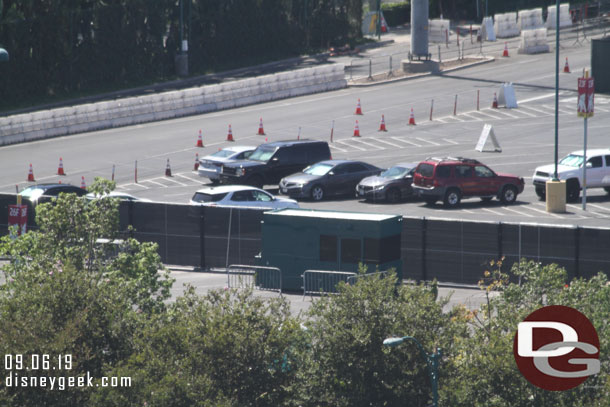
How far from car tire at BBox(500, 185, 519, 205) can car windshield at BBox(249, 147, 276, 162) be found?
29.1 ft

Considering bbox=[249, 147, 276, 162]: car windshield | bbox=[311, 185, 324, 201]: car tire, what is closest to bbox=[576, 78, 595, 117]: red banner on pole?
bbox=[311, 185, 324, 201]: car tire

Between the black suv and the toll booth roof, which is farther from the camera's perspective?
the black suv

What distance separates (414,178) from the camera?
35625 mm

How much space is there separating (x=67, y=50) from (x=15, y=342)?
1740 inches

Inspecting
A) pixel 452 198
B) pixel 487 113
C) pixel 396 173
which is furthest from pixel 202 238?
pixel 487 113

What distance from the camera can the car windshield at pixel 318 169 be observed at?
36.7 m

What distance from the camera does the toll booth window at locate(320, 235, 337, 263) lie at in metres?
26.4

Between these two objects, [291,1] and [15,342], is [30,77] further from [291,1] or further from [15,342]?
[15,342]

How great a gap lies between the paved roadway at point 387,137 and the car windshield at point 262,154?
1.35 metres

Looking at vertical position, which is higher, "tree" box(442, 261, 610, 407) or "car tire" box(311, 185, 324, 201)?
"tree" box(442, 261, 610, 407)

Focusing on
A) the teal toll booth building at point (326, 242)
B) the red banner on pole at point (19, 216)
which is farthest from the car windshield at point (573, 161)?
the red banner on pole at point (19, 216)

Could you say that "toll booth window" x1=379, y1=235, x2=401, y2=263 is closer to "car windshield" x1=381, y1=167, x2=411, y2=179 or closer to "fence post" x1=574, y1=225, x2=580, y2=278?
"fence post" x1=574, y1=225, x2=580, y2=278

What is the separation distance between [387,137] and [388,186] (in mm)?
11374

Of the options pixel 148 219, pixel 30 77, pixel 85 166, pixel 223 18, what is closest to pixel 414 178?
pixel 148 219
